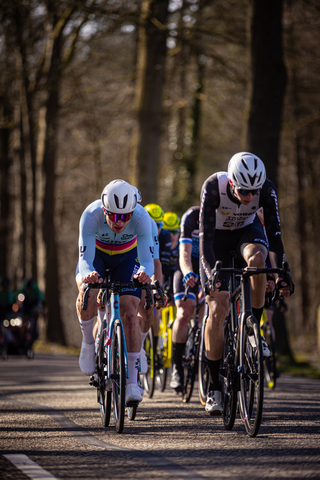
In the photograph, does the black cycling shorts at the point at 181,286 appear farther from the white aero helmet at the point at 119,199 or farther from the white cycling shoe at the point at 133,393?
the white cycling shoe at the point at 133,393

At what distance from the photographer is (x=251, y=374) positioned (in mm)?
5074

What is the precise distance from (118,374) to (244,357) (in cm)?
104

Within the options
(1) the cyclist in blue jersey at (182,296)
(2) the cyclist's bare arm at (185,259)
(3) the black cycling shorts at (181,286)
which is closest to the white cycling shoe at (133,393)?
(2) the cyclist's bare arm at (185,259)

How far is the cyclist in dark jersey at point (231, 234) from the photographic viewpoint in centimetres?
554

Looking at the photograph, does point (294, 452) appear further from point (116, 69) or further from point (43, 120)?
point (116, 69)

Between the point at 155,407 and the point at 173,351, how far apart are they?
1.09 m

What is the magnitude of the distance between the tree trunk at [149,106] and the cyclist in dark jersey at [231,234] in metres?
8.88

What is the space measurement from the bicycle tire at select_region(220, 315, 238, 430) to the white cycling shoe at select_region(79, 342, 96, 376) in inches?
48.3

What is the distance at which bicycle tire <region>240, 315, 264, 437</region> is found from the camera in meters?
4.90

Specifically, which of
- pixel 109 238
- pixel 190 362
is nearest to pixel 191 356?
pixel 190 362

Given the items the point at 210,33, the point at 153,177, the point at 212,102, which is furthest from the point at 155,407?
the point at 212,102

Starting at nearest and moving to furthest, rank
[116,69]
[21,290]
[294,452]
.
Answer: [294,452] → [21,290] → [116,69]

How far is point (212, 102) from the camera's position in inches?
801

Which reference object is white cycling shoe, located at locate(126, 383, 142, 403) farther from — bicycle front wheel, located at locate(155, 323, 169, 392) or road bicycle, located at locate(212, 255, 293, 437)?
bicycle front wheel, located at locate(155, 323, 169, 392)
